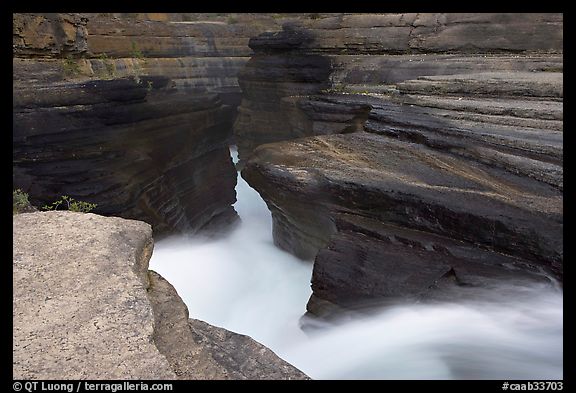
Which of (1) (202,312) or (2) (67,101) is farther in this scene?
(2) (67,101)

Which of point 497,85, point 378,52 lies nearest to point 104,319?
point 497,85

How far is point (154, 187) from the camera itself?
411 inches

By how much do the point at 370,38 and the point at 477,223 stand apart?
801 centimetres

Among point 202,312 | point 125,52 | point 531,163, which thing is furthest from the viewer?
point 125,52

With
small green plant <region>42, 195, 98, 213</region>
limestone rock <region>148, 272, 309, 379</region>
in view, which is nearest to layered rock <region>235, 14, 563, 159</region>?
small green plant <region>42, 195, 98, 213</region>

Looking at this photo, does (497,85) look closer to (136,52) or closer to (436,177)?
(436,177)

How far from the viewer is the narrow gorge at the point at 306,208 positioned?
3037 mm

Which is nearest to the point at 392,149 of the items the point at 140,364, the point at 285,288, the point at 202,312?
the point at 285,288

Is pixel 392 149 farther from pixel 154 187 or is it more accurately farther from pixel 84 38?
pixel 84 38

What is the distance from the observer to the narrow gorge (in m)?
3.04

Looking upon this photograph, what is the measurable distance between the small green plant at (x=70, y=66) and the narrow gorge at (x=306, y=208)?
5 centimetres

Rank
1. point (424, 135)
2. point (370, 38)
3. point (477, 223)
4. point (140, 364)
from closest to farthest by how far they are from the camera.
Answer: point (140, 364)
point (477, 223)
point (424, 135)
point (370, 38)

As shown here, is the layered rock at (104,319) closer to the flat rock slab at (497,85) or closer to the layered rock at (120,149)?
the flat rock slab at (497,85)

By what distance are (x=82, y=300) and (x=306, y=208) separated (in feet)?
12.6
